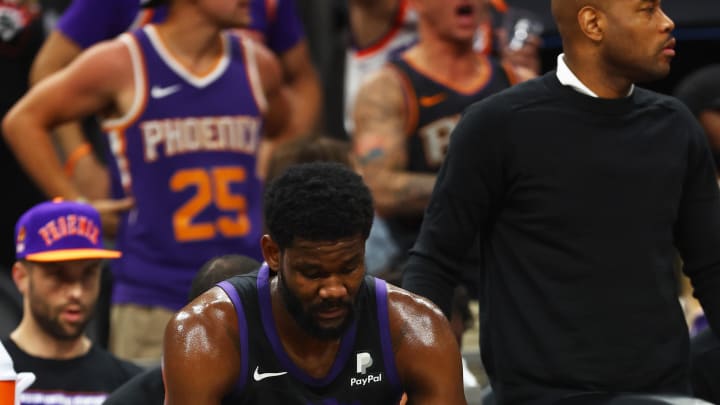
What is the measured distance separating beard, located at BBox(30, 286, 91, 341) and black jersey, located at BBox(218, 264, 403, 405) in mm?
1548

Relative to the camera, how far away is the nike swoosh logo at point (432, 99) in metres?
5.83

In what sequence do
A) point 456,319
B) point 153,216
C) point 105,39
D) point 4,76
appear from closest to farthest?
1. point 456,319
2. point 153,216
3. point 105,39
4. point 4,76

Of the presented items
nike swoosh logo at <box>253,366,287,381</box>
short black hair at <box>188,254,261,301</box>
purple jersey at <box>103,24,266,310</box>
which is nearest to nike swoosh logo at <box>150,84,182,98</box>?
purple jersey at <box>103,24,266,310</box>

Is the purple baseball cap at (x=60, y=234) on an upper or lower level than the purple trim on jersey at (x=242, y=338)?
lower

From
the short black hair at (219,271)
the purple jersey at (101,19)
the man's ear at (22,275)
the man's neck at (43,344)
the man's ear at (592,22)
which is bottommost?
the man's neck at (43,344)

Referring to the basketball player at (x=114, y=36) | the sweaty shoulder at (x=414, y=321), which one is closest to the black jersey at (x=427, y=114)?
the basketball player at (x=114, y=36)

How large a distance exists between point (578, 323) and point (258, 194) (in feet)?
7.71


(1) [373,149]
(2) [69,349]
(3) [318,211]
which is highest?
(3) [318,211]

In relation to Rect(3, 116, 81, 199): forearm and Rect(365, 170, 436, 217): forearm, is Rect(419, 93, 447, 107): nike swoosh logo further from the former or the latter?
Rect(3, 116, 81, 199): forearm

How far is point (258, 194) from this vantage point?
596 cm

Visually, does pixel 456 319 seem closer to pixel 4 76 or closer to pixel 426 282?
pixel 426 282

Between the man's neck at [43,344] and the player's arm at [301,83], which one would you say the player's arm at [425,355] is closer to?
the man's neck at [43,344]

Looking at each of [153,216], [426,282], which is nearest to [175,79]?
[153,216]

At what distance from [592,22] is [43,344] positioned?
219 centimetres
